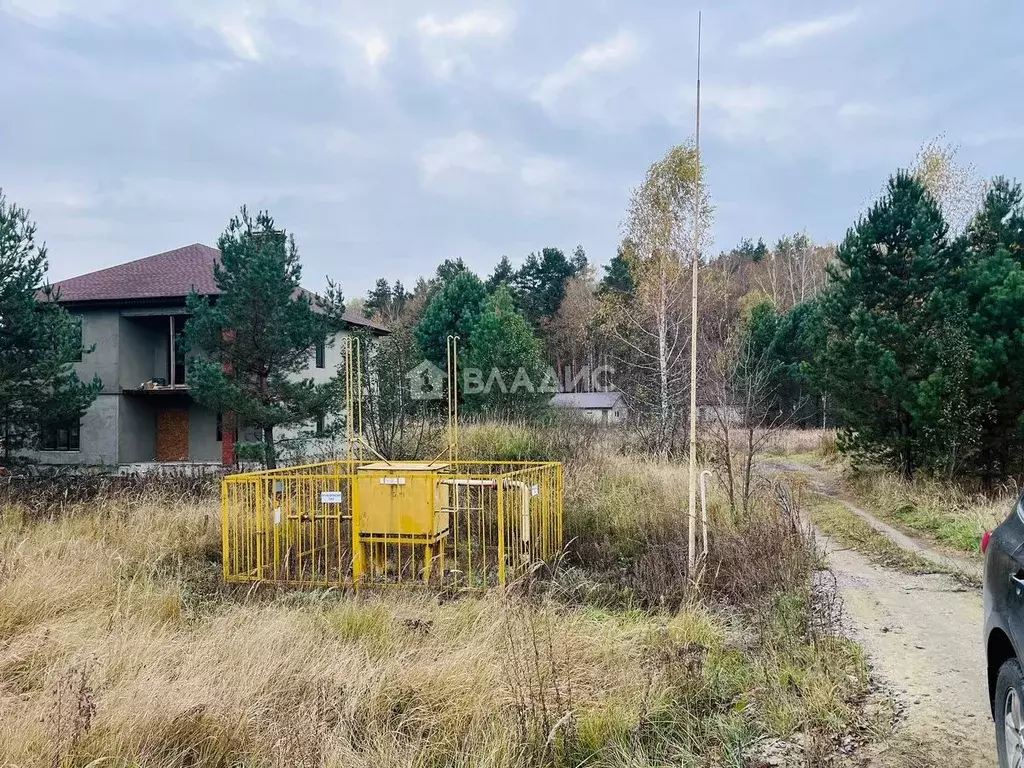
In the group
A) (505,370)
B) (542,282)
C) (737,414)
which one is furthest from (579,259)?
(737,414)

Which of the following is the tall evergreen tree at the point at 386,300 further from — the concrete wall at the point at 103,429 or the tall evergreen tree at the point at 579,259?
the concrete wall at the point at 103,429

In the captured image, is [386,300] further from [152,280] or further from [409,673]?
[409,673]

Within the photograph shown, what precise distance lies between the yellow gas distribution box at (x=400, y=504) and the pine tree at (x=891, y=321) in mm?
8572

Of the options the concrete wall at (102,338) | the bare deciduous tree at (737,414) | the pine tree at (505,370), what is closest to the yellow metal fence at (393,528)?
the bare deciduous tree at (737,414)

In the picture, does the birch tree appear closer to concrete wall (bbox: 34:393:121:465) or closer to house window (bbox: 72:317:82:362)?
house window (bbox: 72:317:82:362)

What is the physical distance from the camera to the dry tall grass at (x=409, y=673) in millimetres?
3488

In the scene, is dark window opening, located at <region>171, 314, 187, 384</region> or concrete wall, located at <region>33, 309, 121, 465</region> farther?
dark window opening, located at <region>171, 314, 187, 384</region>

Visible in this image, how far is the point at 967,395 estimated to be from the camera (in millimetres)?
11289

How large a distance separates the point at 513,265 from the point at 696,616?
4988 centimetres

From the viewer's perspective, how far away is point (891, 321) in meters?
12.6

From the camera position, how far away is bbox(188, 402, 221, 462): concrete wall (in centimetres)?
2323

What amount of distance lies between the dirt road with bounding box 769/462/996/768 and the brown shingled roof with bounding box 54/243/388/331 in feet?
59.9

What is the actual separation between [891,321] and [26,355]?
1773 cm

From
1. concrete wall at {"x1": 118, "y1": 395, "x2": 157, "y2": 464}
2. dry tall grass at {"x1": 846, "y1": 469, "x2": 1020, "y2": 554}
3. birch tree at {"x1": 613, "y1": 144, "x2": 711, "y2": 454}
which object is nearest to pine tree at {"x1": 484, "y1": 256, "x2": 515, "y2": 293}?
birch tree at {"x1": 613, "y1": 144, "x2": 711, "y2": 454}
